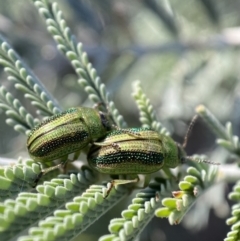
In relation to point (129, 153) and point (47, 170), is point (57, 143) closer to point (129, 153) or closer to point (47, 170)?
point (47, 170)

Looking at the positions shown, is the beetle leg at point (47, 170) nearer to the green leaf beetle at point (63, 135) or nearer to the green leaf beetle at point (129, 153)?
the green leaf beetle at point (63, 135)

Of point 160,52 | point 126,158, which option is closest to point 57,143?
point 126,158

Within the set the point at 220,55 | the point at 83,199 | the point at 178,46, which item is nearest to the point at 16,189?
the point at 83,199

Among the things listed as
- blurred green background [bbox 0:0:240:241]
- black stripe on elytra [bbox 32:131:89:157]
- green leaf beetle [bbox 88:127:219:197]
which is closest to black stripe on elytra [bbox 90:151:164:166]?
green leaf beetle [bbox 88:127:219:197]

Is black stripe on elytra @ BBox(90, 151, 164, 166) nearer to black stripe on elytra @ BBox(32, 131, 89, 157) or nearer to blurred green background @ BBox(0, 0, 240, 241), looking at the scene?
black stripe on elytra @ BBox(32, 131, 89, 157)

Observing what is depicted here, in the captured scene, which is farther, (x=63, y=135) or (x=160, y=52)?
(x=160, y=52)

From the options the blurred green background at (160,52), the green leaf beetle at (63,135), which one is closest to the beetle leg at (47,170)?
the green leaf beetle at (63,135)

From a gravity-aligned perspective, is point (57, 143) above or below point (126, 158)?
above
